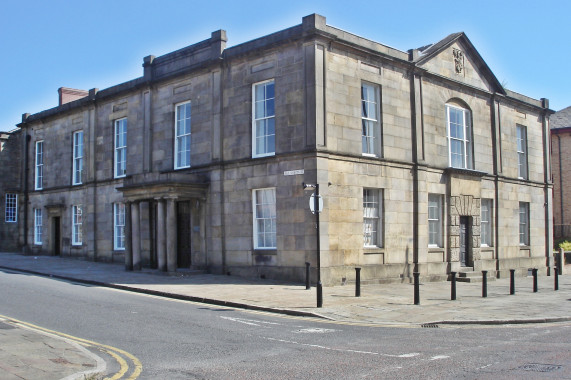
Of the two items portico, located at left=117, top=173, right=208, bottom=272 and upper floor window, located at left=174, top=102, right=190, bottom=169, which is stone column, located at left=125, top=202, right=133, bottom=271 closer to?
portico, located at left=117, top=173, right=208, bottom=272

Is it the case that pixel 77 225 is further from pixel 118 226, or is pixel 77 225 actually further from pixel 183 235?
pixel 183 235

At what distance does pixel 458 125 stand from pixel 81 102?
19.5 meters

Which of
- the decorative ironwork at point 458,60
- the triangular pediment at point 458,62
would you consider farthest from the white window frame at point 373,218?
the decorative ironwork at point 458,60

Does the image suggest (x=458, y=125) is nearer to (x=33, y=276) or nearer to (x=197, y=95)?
(x=197, y=95)

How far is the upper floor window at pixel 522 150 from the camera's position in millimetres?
31284

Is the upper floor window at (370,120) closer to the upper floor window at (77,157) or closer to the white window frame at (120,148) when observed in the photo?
the white window frame at (120,148)

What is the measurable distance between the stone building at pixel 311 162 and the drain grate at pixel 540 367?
38.0 feet

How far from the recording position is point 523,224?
31031mm

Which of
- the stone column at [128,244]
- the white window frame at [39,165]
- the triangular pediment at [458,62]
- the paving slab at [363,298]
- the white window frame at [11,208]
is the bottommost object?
the paving slab at [363,298]

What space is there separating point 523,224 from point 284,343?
2438 cm

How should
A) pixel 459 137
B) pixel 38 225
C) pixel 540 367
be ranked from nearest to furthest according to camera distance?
pixel 540 367, pixel 459 137, pixel 38 225

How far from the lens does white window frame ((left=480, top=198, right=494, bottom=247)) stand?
27.8m

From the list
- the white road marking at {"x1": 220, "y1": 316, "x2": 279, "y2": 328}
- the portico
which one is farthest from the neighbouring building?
the white road marking at {"x1": 220, "y1": 316, "x2": 279, "y2": 328}

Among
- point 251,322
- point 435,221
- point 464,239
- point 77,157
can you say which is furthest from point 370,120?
point 77,157
